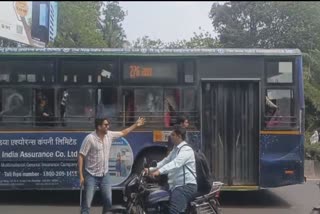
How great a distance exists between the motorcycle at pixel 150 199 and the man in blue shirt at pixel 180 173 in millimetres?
120

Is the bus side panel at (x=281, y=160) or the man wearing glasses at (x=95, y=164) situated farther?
the bus side panel at (x=281, y=160)

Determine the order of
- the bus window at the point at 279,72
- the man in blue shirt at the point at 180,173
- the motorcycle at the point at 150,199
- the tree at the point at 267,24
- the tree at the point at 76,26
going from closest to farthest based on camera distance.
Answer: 1. the man in blue shirt at the point at 180,173
2. the motorcycle at the point at 150,199
3. the bus window at the point at 279,72
4. the tree at the point at 267,24
5. the tree at the point at 76,26

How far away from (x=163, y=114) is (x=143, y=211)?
3923 millimetres

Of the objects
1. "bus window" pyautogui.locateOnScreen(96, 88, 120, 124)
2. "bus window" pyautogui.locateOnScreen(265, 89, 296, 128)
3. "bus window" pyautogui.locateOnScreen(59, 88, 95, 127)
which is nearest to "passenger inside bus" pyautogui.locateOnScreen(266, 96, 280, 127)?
"bus window" pyautogui.locateOnScreen(265, 89, 296, 128)

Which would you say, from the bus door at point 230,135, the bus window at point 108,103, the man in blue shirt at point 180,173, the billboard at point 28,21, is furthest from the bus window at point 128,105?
the billboard at point 28,21

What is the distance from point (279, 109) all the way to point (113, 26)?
49144mm

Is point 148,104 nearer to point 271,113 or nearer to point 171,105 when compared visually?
point 171,105

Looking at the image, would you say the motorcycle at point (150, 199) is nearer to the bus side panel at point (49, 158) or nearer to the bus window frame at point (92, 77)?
the bus side panel at point (49, 158)

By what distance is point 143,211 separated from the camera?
6973 mm

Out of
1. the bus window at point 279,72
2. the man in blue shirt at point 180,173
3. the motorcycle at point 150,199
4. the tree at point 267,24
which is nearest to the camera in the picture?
the man in blue shirt at point 180,173

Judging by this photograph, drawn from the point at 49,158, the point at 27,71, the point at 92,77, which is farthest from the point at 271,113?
A: the point at 27,71

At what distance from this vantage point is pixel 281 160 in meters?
10.6

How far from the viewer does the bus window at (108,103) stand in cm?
1071

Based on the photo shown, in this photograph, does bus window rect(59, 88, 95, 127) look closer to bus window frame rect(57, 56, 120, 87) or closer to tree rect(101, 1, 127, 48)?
bus window frame rect(57, 56, 120, 87)
